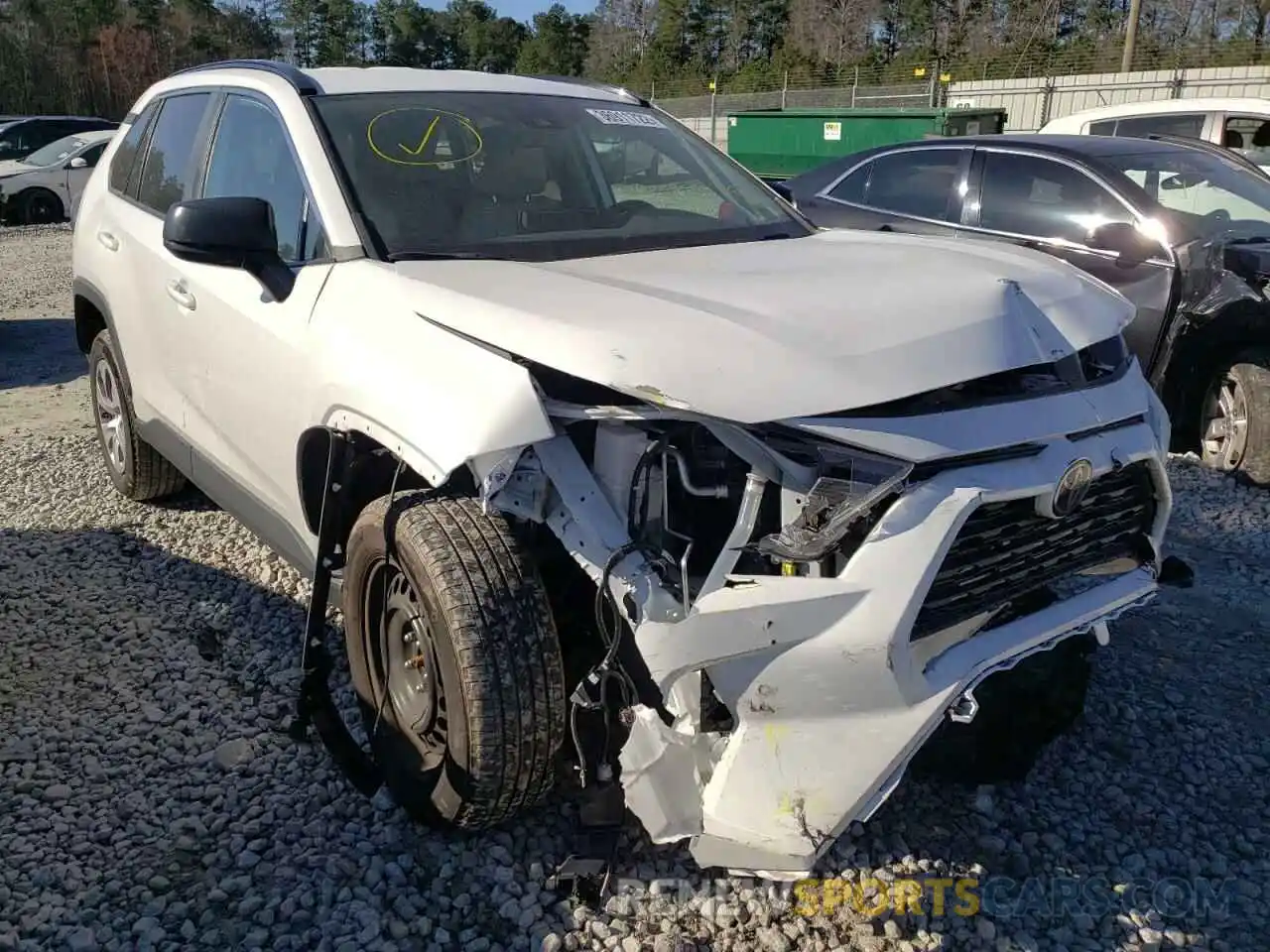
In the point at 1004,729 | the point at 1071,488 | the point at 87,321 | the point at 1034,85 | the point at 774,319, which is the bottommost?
the point at 1004,729

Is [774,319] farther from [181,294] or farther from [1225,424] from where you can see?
[1225,424]

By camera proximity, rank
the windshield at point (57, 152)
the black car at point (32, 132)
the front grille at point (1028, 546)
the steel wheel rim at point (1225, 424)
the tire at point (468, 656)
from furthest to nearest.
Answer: the black car at point (32, 132) → the windshield at point (57, 152) → the steel wheel rim at point (1225, 424) → the tire at point (468, 656) → the front grille at point (1028, 546)

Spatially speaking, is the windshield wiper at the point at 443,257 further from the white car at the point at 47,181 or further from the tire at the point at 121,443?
the white car at the point at 47,181

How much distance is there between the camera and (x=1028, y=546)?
2334 mm

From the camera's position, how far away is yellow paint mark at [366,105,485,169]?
3.19 m

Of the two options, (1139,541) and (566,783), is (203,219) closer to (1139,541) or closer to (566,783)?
(566,783)

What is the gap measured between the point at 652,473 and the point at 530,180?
1475mm

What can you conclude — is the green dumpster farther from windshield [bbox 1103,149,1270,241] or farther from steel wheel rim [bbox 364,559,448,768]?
steel wheel rim [bbox 364,559,448,768]

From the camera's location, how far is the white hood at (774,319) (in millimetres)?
2139

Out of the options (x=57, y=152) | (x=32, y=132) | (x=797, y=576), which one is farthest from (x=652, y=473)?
(x=32, y=132)

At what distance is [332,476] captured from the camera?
2762mm

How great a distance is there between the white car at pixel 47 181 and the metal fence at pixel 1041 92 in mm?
12603

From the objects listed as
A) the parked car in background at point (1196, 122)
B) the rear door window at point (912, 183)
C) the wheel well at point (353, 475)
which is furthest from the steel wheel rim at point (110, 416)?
the parked car in background at point (1196, 122)

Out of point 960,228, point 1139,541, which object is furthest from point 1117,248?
point 1139,541
